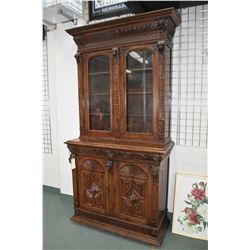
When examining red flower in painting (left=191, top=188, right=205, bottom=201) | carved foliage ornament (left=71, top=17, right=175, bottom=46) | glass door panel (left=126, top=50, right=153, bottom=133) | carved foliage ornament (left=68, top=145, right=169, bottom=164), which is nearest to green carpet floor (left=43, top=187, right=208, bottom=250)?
red flower in painting (left=191, top=188, right=205, bottom=201)

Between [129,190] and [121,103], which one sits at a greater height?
[121,103]

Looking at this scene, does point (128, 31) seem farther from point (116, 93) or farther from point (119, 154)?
point (119, 154)

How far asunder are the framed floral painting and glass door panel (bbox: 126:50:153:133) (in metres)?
0.76

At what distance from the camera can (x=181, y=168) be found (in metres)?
2.28

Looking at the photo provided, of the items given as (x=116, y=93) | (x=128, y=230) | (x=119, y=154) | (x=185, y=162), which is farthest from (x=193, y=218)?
(x=116, y=93)

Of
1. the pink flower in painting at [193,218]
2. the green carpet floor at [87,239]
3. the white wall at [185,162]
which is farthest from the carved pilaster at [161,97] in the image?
the green carpet floor at [87,239]

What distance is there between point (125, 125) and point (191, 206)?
1141 millimetres

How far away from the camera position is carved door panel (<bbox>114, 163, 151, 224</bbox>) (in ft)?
6.25

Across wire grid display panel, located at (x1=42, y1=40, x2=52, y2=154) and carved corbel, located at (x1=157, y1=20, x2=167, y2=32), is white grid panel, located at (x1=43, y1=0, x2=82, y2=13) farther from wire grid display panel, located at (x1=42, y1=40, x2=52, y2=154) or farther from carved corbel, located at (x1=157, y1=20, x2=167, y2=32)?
carved corbel, located at (x1=157, y1=20, x2=167, y2=32)

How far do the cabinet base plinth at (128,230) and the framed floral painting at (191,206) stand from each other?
16 cm

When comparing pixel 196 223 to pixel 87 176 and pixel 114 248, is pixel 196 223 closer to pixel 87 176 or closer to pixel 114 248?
pixel 114 248

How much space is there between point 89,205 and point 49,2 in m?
2.44

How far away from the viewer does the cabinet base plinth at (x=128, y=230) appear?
1908mm
